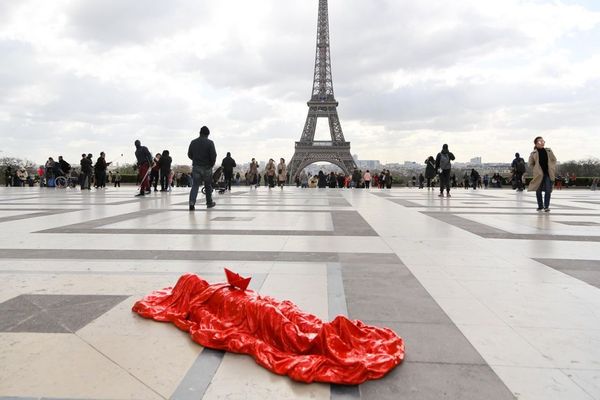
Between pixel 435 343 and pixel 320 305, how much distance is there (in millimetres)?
908

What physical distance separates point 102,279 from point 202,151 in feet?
22.7

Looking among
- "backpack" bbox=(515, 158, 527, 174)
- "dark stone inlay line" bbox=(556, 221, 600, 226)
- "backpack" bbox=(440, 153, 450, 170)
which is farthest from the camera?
"backpack" bbox=(515, 158, 527, 174)

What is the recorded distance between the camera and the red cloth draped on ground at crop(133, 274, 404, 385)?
230 centimetres

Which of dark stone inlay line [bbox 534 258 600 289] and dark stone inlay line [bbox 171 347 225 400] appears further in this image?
dark stone inlay line [bbox 534 258 600 289]

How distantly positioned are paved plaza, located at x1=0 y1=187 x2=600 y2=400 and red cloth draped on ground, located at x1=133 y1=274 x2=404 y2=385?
0.07 m

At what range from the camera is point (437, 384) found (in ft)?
7.13

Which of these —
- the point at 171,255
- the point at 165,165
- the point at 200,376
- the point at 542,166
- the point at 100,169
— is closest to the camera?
the point at 200,376

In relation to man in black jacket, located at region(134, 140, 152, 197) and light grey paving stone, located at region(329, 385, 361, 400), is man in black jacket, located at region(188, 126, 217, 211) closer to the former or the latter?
man in black jacket, located at region(134, 140, 152, 197)

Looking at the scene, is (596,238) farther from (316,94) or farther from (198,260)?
(316,94)

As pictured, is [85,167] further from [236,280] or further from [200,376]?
[200,376]

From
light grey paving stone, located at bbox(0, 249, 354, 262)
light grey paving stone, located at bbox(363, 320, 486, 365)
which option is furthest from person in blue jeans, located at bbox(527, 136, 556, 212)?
light grey paving stone, located at bbox(363, 320, 486, 365)

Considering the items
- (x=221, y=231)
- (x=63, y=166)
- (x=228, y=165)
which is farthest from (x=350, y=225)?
(x=63, y=166)

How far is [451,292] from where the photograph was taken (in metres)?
3.70

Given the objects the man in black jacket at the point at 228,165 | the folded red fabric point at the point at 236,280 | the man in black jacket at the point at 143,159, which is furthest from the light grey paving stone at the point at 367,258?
the man in black jacket at the point at 228,165
